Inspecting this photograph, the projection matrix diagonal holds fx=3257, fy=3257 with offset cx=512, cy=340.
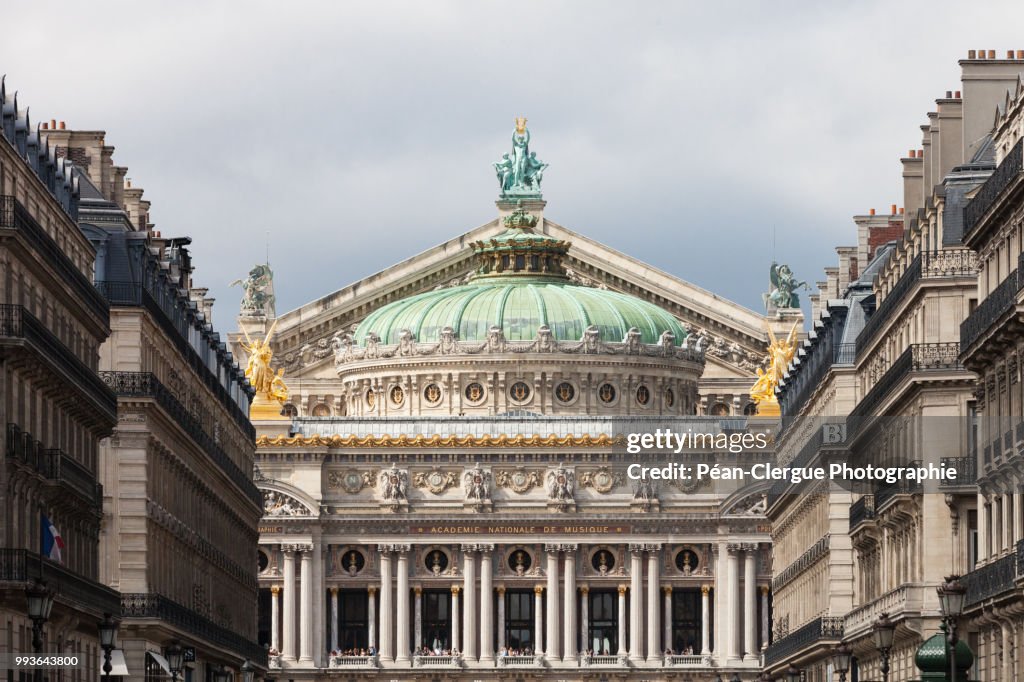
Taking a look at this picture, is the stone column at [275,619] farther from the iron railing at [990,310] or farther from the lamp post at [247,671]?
the iron railing at [990,310]

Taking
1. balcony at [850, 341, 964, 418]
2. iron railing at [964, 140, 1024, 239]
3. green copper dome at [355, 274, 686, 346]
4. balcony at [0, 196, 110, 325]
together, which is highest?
green copper dome at [355, 274, 686, 346]

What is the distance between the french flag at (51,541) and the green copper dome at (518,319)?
12011cm

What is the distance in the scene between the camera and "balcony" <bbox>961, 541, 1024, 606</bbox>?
69062 mm

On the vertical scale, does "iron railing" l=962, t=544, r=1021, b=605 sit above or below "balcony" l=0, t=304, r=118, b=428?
below

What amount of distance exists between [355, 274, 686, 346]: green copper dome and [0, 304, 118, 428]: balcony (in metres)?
111

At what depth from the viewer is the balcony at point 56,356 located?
67500 mm

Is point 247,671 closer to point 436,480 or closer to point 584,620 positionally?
point 436,480

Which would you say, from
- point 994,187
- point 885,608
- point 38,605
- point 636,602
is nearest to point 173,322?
point 885,608

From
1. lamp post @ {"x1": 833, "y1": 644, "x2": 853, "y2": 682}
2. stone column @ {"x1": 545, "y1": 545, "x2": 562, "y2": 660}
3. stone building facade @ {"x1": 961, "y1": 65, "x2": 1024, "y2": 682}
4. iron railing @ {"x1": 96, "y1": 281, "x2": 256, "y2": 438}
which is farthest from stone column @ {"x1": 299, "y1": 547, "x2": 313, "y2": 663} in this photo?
stone building facade @ {"x1": 961, "y1": 65, "x2": 1024, "y2": 682}

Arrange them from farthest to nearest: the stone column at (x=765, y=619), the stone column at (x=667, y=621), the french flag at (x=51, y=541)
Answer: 1. the stone column at (x=667, y=621)
2. the stone column at (x=765, y=619)
3. the french flag at (x=51, y=541)

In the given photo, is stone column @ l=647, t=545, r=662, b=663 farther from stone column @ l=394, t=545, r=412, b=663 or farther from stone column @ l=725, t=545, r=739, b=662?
stone column @ l=394, t=545, r=412, b=663

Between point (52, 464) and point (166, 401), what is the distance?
19658 mm

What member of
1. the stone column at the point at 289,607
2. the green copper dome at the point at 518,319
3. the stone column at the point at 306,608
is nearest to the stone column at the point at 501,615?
the stone column at the point at 306,608

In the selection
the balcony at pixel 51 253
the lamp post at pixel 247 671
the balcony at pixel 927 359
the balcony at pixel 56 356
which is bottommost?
the lamp post at pixel 247 671
